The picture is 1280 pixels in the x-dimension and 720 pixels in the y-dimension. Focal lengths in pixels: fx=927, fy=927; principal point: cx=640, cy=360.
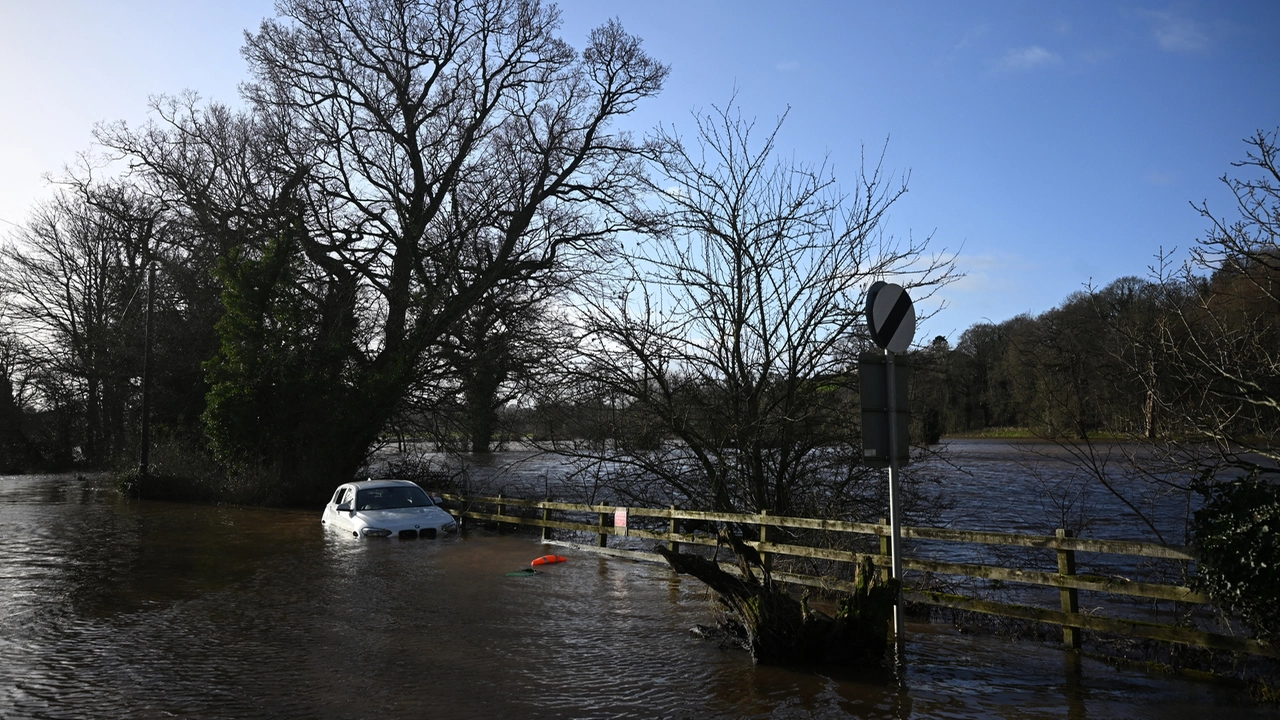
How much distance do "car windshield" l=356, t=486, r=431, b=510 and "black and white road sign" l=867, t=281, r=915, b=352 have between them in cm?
1355

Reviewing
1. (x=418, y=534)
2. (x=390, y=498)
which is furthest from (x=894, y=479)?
(x=390, y=498)

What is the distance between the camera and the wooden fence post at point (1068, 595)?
912 centimetres

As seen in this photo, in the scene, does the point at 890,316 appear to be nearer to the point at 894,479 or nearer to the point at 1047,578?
the point at 894,479

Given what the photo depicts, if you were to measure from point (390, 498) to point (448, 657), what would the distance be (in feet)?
38.3

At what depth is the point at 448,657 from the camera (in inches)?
355

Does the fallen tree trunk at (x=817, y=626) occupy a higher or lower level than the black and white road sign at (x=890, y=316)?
lower

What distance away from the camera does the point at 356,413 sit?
3012cm

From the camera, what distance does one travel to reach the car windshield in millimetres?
19812

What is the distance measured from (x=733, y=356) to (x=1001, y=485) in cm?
2558

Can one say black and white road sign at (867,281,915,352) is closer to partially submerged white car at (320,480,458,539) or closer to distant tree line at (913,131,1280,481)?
distant tree line at (913,131,1280,481)

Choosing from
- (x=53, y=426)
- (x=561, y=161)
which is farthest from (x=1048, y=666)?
(x=53, y=426)

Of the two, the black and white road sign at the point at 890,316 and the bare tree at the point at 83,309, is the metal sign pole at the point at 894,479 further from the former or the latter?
the bare tree at the point at 83,309

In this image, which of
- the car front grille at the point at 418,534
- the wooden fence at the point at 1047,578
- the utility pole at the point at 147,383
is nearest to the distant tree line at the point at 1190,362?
the wooden fence at the point at 1047,578

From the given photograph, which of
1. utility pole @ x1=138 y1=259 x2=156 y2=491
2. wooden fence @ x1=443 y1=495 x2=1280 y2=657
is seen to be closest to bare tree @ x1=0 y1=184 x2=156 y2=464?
utility pole @ x1=138 y1=259 x2=156 y2=491
